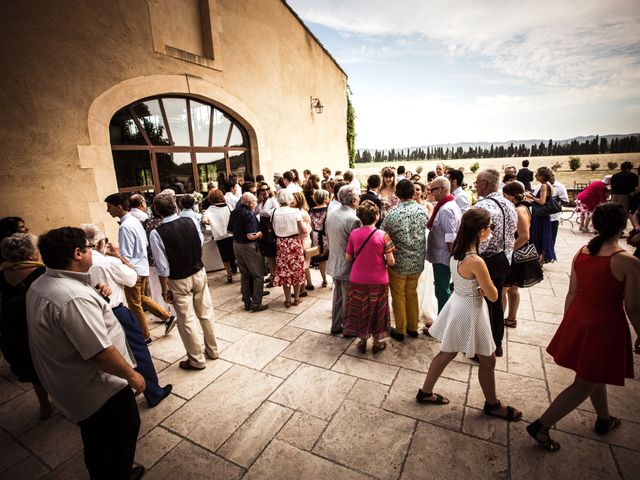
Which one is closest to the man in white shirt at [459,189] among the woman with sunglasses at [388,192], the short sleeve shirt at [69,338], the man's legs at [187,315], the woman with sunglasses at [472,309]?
the woman with sunglasses at [388,192]

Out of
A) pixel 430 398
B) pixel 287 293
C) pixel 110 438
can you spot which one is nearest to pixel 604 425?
pixel 430 398

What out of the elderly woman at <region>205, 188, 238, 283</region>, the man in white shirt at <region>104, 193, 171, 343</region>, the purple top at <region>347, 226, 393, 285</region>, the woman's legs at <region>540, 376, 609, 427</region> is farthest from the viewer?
the elderly woman at <region>205, 188, 238, 283</region>

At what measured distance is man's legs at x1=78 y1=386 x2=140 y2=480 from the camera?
180cm

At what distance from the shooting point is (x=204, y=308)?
11.3 feet

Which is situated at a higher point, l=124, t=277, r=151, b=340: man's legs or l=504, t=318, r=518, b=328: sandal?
l=124, t=277, r=151, b=340: man's legs

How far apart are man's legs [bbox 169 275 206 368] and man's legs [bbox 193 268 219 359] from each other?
57mm

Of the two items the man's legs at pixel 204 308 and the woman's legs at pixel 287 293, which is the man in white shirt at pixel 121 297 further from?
the woman's legs at pixel 287 293

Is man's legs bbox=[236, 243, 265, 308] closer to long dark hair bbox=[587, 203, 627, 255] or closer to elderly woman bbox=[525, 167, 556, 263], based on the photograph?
long dark hair bbox=[587, 203, 627, 255]

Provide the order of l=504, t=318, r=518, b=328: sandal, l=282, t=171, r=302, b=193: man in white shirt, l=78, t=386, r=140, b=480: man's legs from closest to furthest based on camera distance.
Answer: l=78, t=386, r=140, b=480: man's legs < l=504, t=318, r=518, b=328: sandal < l=282, t=171, r=302, b=193: man in white shirt

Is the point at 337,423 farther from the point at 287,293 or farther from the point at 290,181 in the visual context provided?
the point at 290,181

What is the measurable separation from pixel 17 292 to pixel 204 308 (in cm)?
155

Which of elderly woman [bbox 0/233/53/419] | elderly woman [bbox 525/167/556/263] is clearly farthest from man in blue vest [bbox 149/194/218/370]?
elderly woman [bbox 525/167/556/263]

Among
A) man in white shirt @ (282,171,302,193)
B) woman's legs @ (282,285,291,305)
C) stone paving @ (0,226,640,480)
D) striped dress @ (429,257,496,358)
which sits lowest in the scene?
stone paving @ (0,226,640,480)

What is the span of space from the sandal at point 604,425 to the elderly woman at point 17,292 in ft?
14.5
